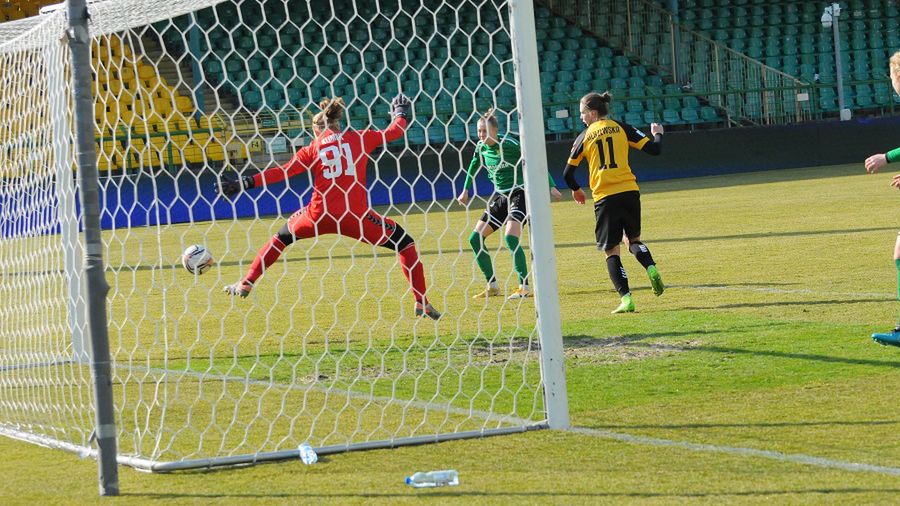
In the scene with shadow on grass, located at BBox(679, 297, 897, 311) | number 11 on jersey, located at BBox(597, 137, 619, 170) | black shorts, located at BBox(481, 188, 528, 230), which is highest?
number 11 on jersey, located at BBox(597, 137, 619, 170)

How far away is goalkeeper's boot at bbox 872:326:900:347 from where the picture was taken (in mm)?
6914

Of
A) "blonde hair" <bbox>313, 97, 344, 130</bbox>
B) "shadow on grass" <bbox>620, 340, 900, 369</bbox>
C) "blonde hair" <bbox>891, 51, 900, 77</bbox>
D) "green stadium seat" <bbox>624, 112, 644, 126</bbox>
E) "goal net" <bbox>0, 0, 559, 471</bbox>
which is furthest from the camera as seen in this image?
"green stadium seat" <bbox>624, 112, 644, 126</bbox>

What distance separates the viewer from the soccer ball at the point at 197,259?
830cm

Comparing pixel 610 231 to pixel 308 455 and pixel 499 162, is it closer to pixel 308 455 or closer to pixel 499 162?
pixel 499 162

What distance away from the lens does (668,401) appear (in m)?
5.97

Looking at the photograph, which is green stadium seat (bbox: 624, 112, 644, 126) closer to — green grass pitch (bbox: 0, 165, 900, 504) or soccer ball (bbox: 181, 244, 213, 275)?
green grass pitch (bbox: 0, 165, 900, 504)

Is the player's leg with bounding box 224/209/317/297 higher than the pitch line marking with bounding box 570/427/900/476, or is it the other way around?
the player's leg with bounding box 224/209/317/297

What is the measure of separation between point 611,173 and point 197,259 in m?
3.28

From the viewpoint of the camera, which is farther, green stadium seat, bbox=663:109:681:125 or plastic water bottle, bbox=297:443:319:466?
green stadium seat, bbox=663:109:681:125

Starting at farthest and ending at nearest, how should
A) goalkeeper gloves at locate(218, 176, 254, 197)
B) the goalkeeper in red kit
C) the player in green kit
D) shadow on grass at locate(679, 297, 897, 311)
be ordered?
1. the player in green kit
2. shadow on grass at locate(679, 297, 897, 311)
3. the goalkeeper in red kit
4. goalkeeper gloves at locate(218, 176, 254, 197)

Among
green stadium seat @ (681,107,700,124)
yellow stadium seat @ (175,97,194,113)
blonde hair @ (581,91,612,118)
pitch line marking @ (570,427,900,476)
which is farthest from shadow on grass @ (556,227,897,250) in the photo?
green stadium seat @ (681,107,700,124)

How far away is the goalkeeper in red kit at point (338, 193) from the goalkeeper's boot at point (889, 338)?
3.01 metres

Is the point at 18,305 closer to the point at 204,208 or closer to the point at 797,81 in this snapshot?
the point at 204,208

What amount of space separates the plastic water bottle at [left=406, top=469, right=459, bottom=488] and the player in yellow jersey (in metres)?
4.90
